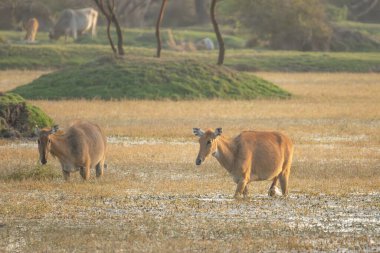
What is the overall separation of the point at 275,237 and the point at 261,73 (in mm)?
41116

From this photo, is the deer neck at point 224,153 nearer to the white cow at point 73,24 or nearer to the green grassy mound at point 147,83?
the green grassy mound at point 147,83

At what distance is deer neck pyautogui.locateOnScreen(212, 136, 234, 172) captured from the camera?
14.9m

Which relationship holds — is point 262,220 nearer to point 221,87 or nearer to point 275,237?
point 275,237

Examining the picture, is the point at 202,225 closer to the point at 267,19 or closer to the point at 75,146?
the point at 75,146

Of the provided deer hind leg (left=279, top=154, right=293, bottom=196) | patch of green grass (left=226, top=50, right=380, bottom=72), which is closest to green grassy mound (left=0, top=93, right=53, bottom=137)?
deer hind leg (left=279, top=154, right=293, bottom=196)

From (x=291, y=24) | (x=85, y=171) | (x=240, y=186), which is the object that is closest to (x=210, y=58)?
(x=291, y=24)

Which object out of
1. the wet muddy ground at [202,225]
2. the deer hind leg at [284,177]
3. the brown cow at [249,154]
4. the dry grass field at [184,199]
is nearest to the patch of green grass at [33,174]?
the dry grass field at [184,199]

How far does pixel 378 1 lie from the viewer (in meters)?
92.5

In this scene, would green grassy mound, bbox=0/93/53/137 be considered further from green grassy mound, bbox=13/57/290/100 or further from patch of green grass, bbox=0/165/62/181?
green grassy mound, bbox=13/57/290/100

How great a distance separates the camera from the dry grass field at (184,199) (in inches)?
473

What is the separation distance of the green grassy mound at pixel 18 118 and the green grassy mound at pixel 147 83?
11.5 metres

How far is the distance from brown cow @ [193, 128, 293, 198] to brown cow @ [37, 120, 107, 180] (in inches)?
101

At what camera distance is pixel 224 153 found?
1493 centimetres

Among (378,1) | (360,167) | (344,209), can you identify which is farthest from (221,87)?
(378,1)
